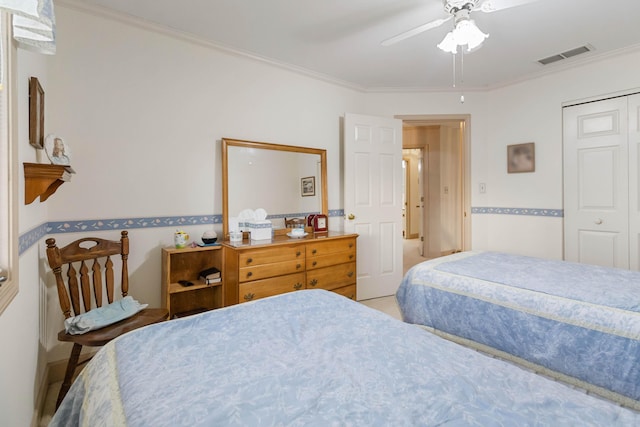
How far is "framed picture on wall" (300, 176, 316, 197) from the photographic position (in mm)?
3277

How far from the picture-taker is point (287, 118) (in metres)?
3.23

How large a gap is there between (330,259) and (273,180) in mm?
920

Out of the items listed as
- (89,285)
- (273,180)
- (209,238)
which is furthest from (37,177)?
(273,180)

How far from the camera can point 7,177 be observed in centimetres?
101

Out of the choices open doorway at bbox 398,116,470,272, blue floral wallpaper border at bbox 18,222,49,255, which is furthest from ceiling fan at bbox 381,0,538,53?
open doorway at bbox 398,116,470,272

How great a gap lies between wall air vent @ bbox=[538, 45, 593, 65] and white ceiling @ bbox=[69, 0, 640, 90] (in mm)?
69

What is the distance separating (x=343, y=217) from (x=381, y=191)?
0.54m

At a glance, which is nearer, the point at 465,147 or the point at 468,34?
the point at 468,34

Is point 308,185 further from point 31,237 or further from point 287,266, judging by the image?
point 31,237

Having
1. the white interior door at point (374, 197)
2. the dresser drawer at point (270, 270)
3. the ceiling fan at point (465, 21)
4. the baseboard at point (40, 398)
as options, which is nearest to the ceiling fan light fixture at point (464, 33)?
the ceiling fan at point (465, 21)

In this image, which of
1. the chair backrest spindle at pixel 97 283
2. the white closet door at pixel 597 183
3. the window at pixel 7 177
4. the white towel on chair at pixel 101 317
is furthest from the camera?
the white closet door at pixel 597 183

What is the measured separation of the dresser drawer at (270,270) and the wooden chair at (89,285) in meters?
0.60

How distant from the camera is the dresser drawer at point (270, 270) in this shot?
2460mm

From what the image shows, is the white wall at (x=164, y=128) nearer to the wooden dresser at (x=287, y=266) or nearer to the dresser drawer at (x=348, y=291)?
the wooden dresser at (x=287, y=266)
